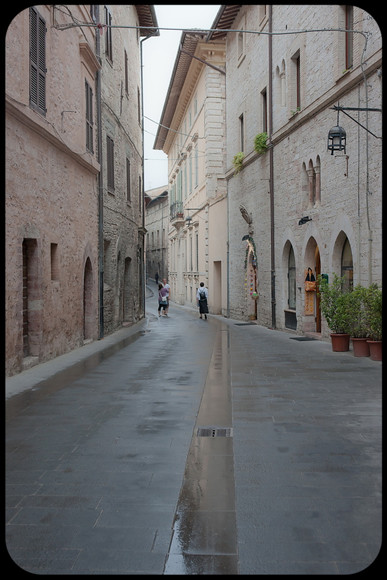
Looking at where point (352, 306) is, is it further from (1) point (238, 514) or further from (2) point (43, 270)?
(1) point (238, 514)

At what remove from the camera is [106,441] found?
5750 mm

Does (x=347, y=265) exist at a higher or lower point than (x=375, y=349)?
higher

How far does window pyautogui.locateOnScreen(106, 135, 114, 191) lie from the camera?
18562 millimetres

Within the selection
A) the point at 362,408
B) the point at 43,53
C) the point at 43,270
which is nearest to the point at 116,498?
the point at 362,408

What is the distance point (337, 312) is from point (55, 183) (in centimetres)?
625

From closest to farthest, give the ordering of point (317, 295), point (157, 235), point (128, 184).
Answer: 1. point (317, 295)
2. point (128, 184)
3. point (157, 235)

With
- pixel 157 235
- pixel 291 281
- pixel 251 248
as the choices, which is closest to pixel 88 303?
pixel 291 281

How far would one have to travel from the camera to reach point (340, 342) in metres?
12.4

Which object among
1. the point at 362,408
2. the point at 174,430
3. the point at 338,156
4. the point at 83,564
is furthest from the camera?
the point at 338,156

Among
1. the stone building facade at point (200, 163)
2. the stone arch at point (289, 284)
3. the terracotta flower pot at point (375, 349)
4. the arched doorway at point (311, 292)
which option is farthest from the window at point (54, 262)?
the stone building facade at point (200, 163)

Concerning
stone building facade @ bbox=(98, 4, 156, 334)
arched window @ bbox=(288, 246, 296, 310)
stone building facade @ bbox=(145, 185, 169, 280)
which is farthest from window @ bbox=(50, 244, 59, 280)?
stone building facade @ bbox=(145, 185, 169, 280)

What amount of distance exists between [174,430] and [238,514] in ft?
7.55

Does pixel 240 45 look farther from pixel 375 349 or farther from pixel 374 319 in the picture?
pixel 375 349

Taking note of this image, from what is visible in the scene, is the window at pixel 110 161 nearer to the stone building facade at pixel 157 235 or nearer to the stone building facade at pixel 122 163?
the stone building facade at pixel 122 163
